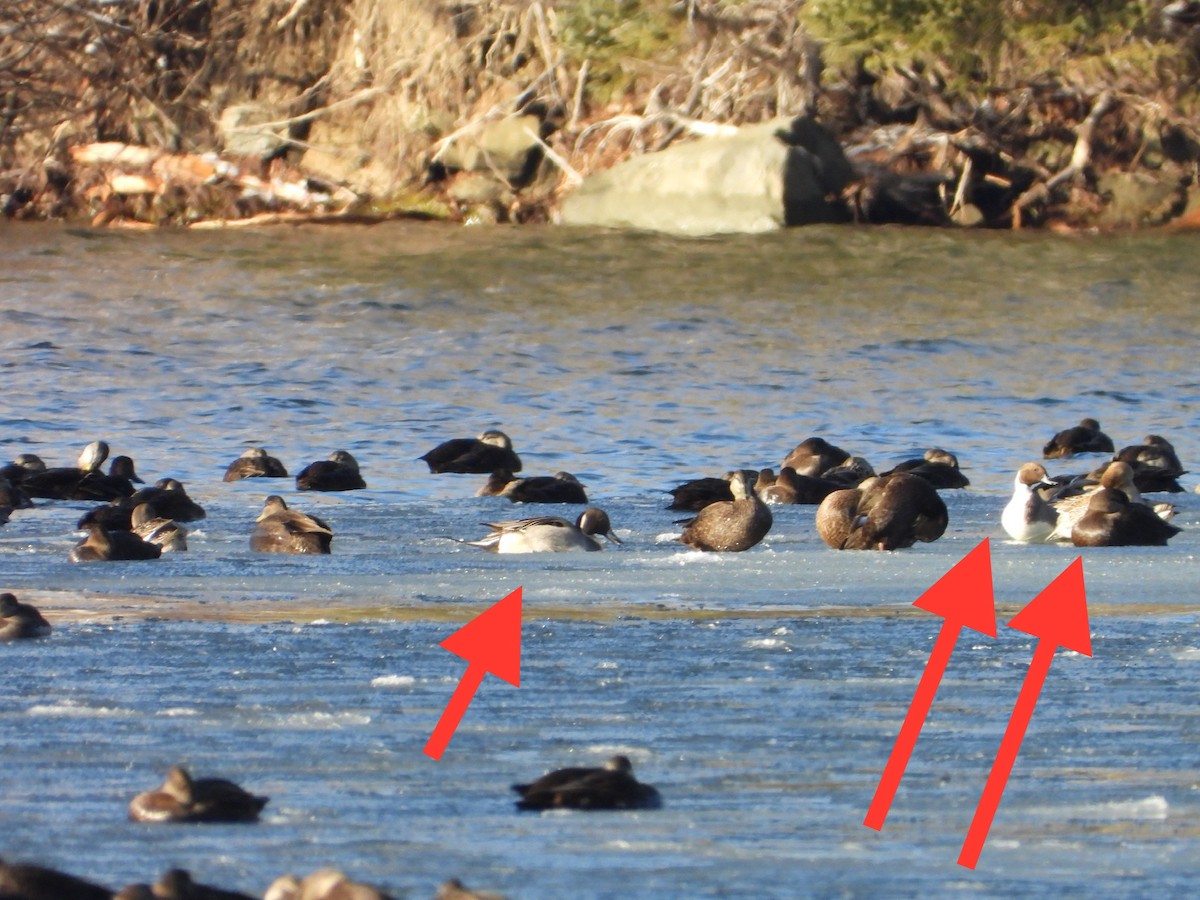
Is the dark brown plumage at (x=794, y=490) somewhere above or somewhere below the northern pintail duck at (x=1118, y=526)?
below

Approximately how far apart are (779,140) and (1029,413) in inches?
650

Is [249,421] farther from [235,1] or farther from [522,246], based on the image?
[235,1]

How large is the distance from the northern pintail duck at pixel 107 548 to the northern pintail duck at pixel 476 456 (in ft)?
9.94

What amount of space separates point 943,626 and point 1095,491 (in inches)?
94.4

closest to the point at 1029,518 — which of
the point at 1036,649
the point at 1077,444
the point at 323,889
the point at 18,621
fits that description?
the point at 1036,649

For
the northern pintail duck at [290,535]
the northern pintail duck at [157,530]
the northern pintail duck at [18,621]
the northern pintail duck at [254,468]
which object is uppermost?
the northern pintail duck at [18,621]

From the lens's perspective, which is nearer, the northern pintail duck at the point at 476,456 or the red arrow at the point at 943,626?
the red arrow at the point at 943,626

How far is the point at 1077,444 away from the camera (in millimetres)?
10812

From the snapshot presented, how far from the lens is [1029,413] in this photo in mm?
12875

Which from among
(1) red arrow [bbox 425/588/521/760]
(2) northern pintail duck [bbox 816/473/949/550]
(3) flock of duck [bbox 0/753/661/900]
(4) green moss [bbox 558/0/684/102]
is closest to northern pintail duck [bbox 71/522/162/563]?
(1) red arrow [bbox 425/588/521/760]

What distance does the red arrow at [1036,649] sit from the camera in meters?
3.94

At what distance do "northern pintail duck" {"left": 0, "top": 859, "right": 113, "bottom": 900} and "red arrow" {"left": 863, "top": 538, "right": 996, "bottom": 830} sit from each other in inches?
59.1

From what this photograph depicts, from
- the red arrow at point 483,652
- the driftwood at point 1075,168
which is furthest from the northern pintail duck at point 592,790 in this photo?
the driftwood at point 1075,168

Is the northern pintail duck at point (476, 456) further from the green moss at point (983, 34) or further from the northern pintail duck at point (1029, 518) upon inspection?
the green moss at point (983, 34)
